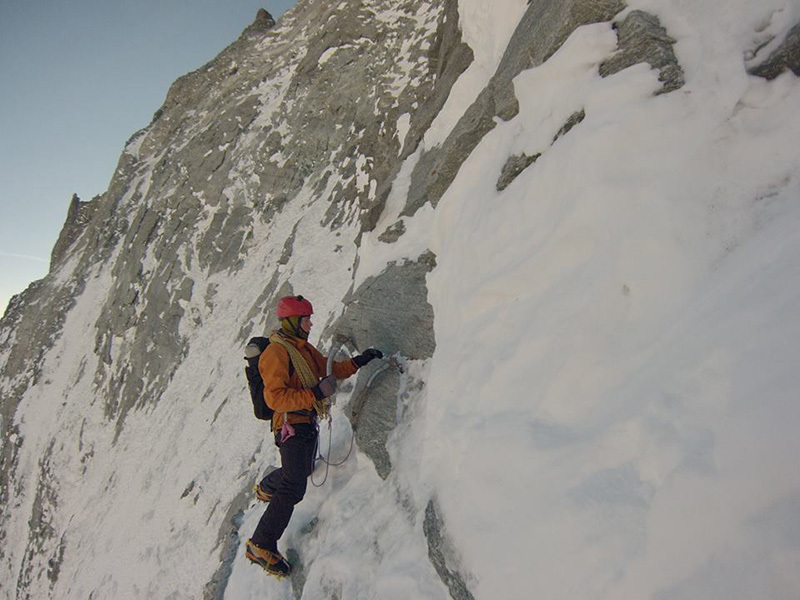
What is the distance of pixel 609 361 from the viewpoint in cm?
255

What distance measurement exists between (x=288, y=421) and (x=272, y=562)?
1.40m

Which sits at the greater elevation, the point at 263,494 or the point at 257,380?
the point at 257,380

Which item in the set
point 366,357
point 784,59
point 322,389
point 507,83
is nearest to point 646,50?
point 784,59

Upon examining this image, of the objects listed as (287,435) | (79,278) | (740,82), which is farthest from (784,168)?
→ (79,278)

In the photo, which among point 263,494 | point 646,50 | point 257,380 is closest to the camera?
point 646,50

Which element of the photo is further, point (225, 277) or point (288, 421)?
point (225, 277)

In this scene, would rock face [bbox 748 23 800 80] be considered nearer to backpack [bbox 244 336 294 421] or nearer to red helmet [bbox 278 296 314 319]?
red helmet [bbox 278 296 314 319]

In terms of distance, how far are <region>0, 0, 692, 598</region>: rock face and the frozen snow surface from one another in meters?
Answer: 0.27

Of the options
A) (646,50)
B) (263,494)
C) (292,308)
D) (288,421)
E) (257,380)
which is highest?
(646,50)

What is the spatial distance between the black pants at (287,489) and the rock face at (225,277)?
63 centimetres

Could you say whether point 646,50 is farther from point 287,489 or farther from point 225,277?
point 225,277

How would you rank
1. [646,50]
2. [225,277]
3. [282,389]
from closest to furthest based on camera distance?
[646,50] < [282,389] < [225,277]

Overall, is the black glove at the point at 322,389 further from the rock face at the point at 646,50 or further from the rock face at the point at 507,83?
the rock face at the point at 646,50

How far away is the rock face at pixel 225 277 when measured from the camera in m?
5.32
